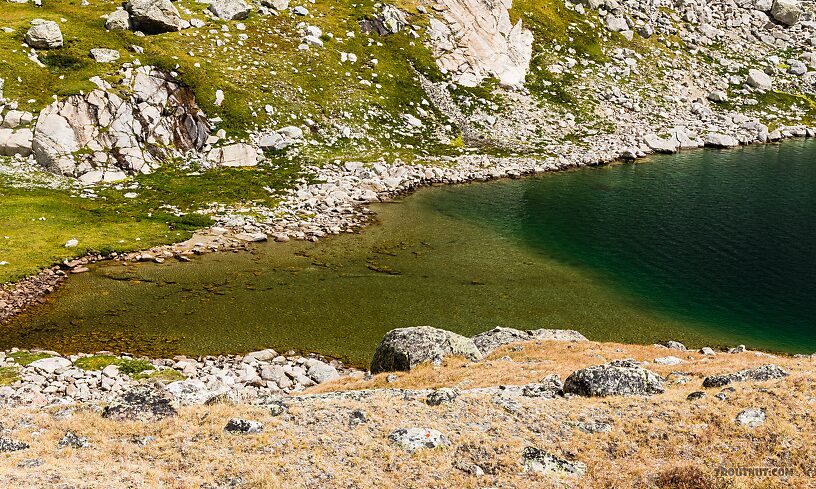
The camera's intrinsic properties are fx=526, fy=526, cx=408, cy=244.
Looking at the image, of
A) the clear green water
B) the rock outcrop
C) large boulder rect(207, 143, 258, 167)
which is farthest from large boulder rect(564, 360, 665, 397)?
the rock outcrop

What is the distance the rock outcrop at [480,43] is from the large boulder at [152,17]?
5184cm

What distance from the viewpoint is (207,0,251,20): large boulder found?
101m

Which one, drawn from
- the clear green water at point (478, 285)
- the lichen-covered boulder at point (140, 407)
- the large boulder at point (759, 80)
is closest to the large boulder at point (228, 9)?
the clear green water at point (478, 285)

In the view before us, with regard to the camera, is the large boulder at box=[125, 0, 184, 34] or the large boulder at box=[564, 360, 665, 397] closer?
the large boulder at box=[564, 360, 665, 397]

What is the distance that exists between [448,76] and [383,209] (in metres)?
52.0

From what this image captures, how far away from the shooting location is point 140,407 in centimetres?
2081

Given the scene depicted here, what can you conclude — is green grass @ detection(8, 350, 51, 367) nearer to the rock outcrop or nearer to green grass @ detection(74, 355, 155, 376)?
green grass @ detection(74, 355, 155, 376)

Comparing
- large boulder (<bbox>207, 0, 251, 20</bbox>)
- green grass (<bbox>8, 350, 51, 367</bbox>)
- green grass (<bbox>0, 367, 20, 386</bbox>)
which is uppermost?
large boulder (<bbox>207, 0, 251, 20</bbox>)

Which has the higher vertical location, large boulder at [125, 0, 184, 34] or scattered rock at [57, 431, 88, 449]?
large boulder at [125, 0, 184, 34]

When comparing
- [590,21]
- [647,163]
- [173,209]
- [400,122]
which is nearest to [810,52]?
[590,21]

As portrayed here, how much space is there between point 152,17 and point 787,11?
16736 cm

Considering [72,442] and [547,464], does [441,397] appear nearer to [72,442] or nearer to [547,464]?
[547,464]

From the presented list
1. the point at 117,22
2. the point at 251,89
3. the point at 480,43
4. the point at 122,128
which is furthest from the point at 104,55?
the point at 480,43

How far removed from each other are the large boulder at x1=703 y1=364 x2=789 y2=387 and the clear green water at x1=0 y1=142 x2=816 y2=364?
56.7 ft
